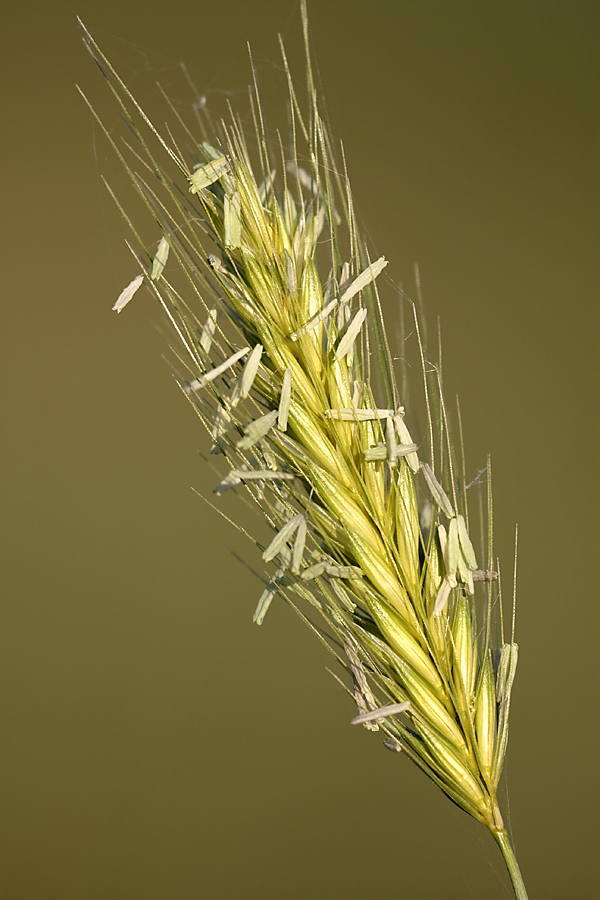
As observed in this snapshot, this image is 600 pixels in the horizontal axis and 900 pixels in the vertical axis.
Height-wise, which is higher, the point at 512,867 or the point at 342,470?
the point at 342,470

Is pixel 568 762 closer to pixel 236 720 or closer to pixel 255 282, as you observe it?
pixel 236 720

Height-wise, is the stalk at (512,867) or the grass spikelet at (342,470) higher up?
the grass spikelet at (342,470)

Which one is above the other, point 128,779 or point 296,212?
point 296,212

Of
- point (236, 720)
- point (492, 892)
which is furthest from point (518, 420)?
point (492, 892)

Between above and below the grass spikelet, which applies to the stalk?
→ below

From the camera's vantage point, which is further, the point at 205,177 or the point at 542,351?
the point at 542,351

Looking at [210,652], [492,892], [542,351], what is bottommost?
[492,892]
